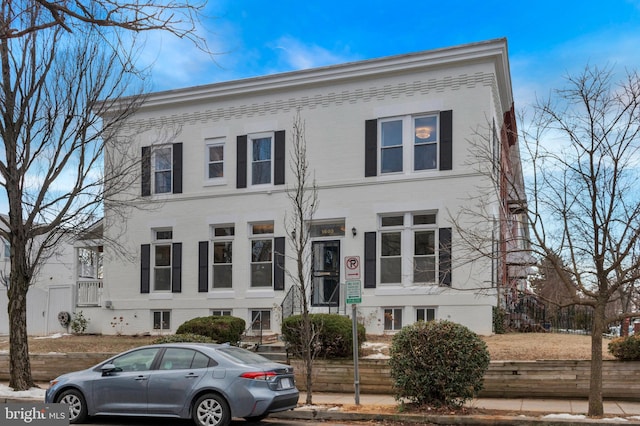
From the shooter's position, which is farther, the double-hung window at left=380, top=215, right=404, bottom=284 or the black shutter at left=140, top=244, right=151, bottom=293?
the black shutter at left=140, top=244, right=151, bottom=293

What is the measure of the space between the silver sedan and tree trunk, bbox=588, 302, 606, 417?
15.5 feet

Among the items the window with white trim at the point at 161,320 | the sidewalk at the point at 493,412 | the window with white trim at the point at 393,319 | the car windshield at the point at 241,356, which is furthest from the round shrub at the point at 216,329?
the window with white trim at the point at 161,320

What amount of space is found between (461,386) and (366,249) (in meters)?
9.46

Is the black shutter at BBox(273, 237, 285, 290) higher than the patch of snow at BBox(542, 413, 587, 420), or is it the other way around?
the black shutter at BBox(273, 237, 285, 290)

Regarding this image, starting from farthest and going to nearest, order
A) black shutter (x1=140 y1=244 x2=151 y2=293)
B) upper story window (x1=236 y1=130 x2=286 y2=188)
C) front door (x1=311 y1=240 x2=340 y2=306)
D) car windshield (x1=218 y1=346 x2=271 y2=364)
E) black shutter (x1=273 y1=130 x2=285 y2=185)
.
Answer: black shutter (x1=140 y1=244 x2=151 y2=293), upper story window (x1=236 y1=130 x2=286 y2=188), black shutter (x1=273 y1=130 x2=285 y2=185), front door (x1=311 y1=240 x2=340 y2=306), car windshield (x1=218 y1=346 x2=271 y2=364)

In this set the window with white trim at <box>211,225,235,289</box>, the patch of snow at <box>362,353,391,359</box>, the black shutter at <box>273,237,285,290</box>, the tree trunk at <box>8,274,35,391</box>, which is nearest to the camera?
the tree trunk at <box>8,274,35,391</box>

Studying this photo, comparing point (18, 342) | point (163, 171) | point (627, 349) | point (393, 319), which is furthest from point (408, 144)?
point (18, 342)

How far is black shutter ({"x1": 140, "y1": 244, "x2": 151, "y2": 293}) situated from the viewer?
925 inches

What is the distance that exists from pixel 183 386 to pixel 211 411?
0.63m

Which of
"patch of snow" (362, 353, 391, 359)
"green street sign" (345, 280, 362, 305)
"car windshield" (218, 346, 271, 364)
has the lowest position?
"patch of snow" (362, 353, 391, 359)

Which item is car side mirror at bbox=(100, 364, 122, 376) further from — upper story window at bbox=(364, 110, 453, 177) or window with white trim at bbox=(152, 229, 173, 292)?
window with white trim at bbox=(152, 229, 173, 292)

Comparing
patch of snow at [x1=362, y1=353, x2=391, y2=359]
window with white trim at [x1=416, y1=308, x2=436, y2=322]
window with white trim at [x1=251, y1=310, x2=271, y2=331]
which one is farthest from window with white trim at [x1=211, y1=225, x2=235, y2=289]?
patch of snow at [x1=362, y1=353, x2=391, y2=359]

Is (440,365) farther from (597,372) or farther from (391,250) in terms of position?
(391,250)

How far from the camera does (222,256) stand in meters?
22.7
